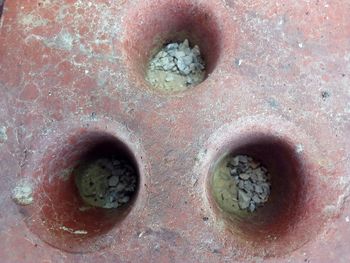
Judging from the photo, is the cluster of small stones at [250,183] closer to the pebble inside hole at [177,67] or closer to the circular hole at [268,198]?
the circular hole at [268,198]

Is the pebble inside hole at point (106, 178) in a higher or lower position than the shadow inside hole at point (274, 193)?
lower

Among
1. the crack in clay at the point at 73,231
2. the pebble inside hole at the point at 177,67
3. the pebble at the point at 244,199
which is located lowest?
the crack in clay at the point at 73,231

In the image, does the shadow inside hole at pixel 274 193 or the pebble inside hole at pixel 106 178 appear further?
the pebble inside hole at pixel 106 178

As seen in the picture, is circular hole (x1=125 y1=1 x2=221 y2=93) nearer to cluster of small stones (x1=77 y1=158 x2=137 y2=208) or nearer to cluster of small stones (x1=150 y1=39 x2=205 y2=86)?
cluster of small stones (x1=150 y1=39 x2=205 y2=86)

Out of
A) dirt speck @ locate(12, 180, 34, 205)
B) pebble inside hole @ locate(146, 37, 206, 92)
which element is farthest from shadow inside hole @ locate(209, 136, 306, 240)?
dirt speck @ locate(12, 180, 34, 205)

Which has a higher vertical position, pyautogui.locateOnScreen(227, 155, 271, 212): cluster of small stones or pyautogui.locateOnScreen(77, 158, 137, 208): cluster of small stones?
pyautogui.locateOnScreen(227, 155, 271, 212): cluster of small stones

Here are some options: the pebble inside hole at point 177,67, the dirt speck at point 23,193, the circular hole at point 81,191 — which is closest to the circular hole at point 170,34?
the pebble inside hole at point 177,67

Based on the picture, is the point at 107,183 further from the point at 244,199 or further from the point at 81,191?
the point at 244,199
